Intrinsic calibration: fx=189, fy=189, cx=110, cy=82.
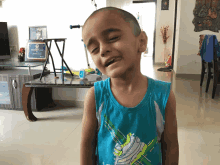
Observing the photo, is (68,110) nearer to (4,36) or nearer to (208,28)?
(4,36)

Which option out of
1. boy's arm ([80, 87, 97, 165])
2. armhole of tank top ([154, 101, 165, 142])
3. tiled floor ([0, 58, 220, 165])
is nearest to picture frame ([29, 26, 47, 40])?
tiled floor ([0, 58, 220, 165])

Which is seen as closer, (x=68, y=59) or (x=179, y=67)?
(x=68, y=59)

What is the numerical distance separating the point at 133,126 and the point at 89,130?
12 cm

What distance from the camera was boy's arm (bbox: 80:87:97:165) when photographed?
0.49m

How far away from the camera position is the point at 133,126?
0.45 m

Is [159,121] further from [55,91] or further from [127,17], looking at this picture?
[55,91]

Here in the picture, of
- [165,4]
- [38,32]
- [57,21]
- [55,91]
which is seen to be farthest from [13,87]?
[165,4]

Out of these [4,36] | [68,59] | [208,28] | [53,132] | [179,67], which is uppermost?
[208,28]

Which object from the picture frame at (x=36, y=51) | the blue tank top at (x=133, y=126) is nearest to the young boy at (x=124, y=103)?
the blue tank top at (x=133, y=126)

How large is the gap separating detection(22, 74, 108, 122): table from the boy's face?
1479 mm

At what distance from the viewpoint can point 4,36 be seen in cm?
294

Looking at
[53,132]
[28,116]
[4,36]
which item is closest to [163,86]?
[53,132]

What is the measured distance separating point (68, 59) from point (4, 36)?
1.12 meters

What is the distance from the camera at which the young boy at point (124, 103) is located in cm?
40
